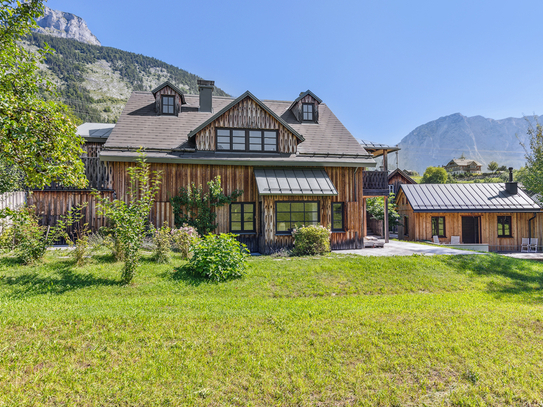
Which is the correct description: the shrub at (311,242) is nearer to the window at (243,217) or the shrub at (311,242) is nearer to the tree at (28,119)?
the window at (243,217)

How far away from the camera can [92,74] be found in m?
104

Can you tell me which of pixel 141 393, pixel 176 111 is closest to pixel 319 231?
pixel 141 393

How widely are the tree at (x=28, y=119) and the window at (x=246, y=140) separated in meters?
7.90

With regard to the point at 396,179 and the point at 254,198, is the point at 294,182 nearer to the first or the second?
the point at 254,198

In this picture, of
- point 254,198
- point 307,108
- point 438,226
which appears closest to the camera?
point 254,198

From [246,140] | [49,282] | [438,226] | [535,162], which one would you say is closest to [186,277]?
[49,282]

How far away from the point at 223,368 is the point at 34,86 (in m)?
6.33

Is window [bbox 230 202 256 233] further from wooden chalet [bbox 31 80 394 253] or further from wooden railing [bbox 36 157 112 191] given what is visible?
wooden railing [bbox 36 157 112 191]

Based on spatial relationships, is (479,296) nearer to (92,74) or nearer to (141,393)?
(141,393)

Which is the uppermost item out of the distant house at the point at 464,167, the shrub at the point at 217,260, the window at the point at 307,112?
the distant house at the point at 464,167

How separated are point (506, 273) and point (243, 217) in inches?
407

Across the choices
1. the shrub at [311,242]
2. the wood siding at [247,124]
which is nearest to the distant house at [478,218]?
the shrub at [311,242]

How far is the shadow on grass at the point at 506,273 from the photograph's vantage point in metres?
8.53

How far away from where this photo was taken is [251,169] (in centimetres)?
1356
